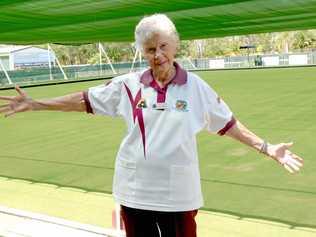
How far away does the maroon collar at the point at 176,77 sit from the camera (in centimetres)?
206

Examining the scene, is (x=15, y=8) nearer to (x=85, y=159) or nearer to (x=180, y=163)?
(x=180, y=163)

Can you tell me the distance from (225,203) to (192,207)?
104 inches

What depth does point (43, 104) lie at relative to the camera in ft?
7.60

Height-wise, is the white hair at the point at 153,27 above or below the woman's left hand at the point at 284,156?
above

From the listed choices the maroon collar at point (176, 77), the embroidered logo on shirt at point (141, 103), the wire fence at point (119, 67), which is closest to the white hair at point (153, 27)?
the maroon collar at point (176, 77)

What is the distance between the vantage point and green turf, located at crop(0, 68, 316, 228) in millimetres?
4684

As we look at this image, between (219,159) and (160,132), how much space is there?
186 inches

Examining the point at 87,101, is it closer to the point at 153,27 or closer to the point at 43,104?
the point at 43,104

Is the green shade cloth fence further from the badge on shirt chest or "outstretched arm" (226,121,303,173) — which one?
the badge on shirt chest

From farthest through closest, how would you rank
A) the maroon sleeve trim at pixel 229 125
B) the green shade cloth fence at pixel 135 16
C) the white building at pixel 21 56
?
the white building at pixel 21 56 < the green shade cloth fence at pixel 135 16 < the maroon sleeve trim at pixel 229 125

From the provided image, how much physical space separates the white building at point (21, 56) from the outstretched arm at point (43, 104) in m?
42.8

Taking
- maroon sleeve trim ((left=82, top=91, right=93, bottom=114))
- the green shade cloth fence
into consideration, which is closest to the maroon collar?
maroon sleeve trim ((left=82, top=91, right=93, bottom=114))

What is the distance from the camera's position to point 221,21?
15.4 feet

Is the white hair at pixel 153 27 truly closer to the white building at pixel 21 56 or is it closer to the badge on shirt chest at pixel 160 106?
the badge on shirt chest at pixel 160 106
